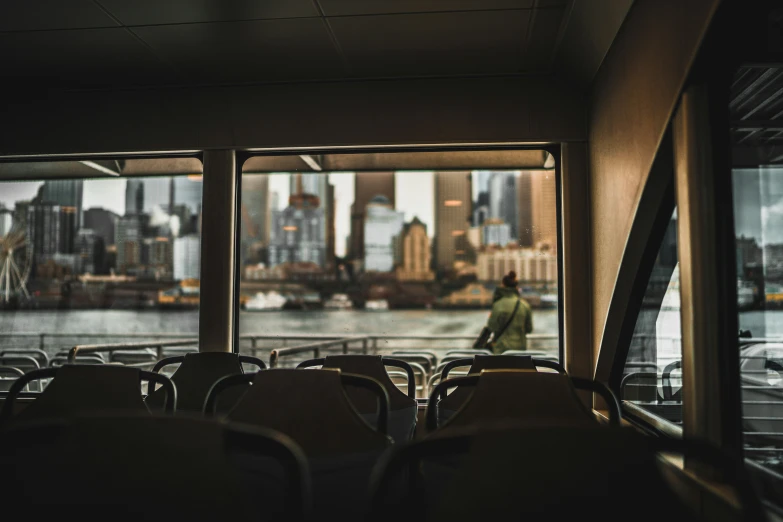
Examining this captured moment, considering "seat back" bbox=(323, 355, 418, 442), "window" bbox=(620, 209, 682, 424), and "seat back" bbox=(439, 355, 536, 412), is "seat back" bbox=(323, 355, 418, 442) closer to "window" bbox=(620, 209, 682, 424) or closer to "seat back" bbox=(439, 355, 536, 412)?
"seat back" bbox=(439, 355, 536, 412)

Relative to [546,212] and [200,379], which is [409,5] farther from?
[200,379]

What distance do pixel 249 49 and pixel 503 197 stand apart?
4.67m

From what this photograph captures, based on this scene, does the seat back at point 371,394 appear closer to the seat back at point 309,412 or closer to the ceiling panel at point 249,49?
the seat back at point 309,412

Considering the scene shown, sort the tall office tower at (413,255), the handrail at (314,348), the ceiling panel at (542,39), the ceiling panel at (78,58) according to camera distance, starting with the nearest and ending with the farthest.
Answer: the ceiling panel at (542,39) < the ceiling panel at (78,58) < the handrail at (314,348) < the tall office tower at (413,255)

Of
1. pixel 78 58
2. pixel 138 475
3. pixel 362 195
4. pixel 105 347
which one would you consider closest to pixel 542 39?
pixel 78 58

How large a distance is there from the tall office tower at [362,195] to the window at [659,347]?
346 centimetres

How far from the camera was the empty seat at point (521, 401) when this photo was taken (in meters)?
2.02

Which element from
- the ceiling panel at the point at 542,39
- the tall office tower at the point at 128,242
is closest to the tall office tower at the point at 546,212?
the ceiling panel at the point at 542,39

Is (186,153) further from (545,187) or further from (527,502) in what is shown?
(527,502)

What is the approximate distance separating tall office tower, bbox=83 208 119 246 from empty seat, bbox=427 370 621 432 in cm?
636

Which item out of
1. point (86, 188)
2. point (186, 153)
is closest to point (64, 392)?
point (186, 153)

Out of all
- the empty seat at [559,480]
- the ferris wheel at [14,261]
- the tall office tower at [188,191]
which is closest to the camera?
the empty seat at [559,480]

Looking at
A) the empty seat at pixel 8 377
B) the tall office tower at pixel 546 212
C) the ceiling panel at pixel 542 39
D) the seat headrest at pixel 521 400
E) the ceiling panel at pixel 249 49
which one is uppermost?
the ceiling panel at pixel 249 49

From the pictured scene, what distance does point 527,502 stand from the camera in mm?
1100
